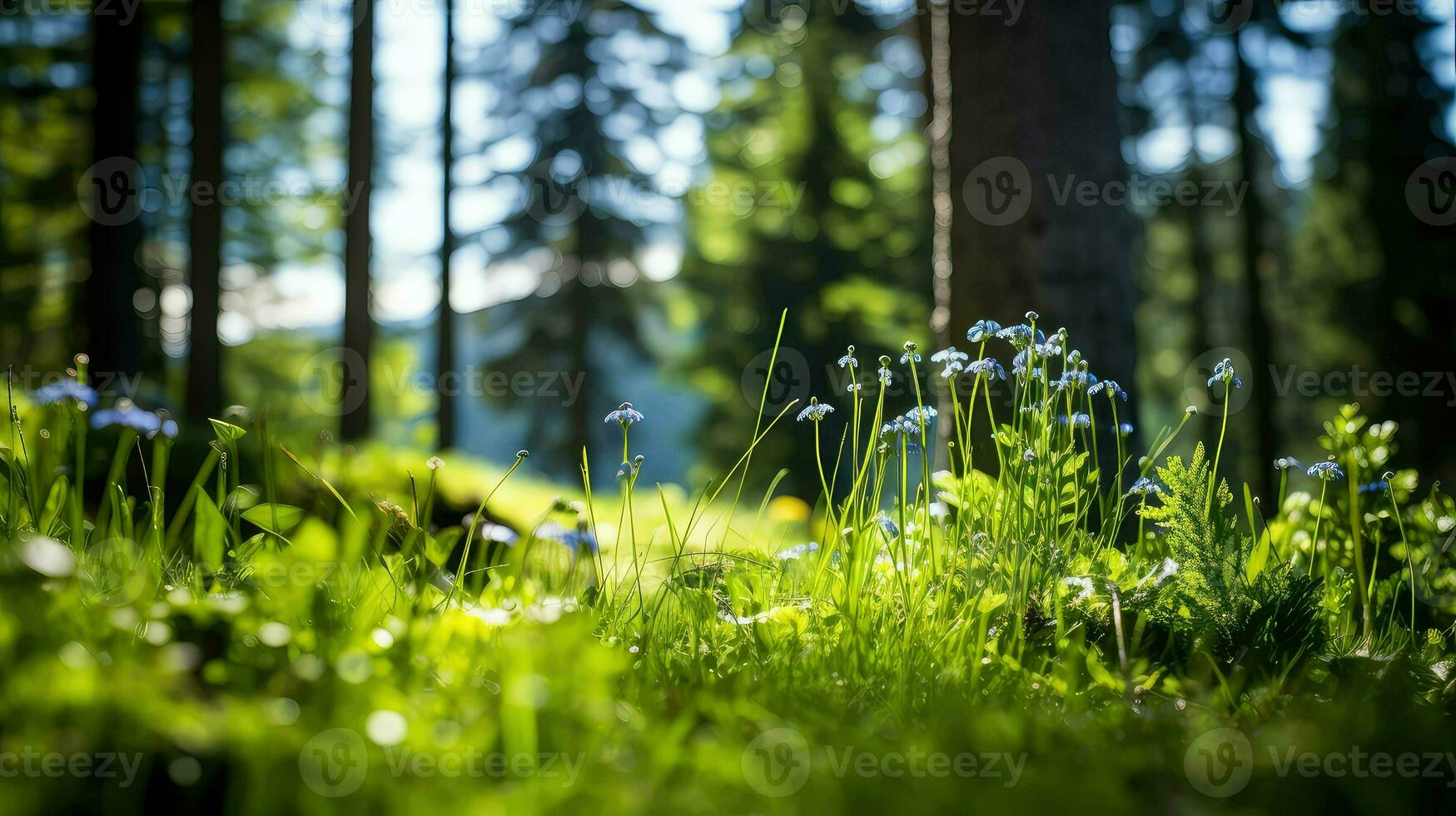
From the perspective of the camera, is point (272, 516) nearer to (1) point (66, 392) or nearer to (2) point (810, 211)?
(1) point (66, 392)

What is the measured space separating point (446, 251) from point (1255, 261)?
1160 centimetres

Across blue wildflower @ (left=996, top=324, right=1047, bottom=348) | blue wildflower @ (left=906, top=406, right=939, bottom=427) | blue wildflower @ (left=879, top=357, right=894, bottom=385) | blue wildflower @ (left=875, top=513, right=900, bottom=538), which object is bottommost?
blue wildflower @ (left=875, top=513, right=900, bottom=538)

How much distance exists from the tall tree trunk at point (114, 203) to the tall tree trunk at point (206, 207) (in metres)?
0.64

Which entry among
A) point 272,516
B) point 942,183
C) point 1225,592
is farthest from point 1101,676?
point 942,183

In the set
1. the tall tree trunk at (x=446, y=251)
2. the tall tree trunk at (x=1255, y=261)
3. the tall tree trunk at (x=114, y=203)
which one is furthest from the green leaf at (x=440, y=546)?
the tall tree trunk at (x=1255, y=261)

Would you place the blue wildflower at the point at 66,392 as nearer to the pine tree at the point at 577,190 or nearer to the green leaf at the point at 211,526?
the green leaf at the point at 211,526

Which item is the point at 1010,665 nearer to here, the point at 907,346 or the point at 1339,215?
the point at 907,346

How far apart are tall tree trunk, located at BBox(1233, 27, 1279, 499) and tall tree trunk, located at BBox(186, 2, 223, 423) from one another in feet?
41.0

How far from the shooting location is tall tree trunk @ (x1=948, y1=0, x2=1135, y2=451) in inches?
123

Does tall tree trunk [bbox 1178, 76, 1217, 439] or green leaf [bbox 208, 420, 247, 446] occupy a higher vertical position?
tall tree trunk [bbox 1178, 76, 1217, 439]

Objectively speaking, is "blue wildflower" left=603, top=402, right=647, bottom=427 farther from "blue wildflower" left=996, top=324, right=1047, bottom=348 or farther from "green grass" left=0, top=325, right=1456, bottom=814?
"blue wildflower" left=996, top=324, right=1047, bottom=348

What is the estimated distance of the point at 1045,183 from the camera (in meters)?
3.15

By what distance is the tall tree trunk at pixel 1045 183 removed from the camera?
3.12 metres

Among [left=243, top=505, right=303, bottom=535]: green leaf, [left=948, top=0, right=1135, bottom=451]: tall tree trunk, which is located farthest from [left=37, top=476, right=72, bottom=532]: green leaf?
[left=948, top=0, right=1135, bottom=451]: tall tree trunk
